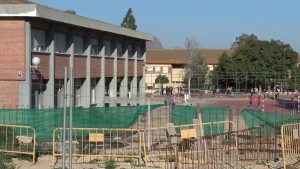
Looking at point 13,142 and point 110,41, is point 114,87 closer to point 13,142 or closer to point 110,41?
point 110,41

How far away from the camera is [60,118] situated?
72.4 ft

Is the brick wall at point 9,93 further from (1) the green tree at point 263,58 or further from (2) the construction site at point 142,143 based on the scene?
(1) the green tree at point 263,58

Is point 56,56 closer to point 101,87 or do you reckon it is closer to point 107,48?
point 101,87

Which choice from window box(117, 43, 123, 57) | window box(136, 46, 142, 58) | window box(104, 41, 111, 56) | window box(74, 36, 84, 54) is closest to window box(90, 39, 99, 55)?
window box(104, 41, 111, 56)

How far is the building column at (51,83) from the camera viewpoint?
3266 centimetres

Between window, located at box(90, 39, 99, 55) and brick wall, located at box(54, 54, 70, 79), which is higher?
window, located at box(90, 39, 99, 55)

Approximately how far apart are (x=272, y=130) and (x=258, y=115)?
3.54 m

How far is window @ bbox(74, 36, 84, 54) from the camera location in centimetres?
3885

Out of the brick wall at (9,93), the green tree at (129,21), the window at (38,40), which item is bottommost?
the brick wall at (9,93)

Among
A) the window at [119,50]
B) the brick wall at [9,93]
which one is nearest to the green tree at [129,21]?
the window at [119,50]

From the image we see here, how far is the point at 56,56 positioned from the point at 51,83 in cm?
223

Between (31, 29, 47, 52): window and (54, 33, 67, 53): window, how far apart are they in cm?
170

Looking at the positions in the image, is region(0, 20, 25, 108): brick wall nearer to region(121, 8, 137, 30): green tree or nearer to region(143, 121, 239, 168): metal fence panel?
region(143, 121, 239, 168): metal fence panel

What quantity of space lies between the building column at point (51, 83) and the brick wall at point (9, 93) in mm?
2786
